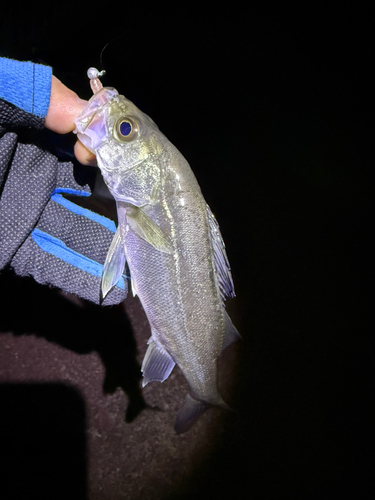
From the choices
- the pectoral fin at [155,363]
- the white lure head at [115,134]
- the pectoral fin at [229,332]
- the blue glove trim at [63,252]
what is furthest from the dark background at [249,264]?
the white lure head at [115,134]

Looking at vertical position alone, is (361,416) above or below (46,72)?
below

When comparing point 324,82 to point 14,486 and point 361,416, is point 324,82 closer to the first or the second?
point 361,416

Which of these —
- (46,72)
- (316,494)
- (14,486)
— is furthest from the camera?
(316,494)

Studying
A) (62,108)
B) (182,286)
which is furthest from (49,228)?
A: (182,286)

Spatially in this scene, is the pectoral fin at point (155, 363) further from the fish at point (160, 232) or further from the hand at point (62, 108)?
the hand at point (62, 108)

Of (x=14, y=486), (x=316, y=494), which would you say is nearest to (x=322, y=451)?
(x=316, y=494)
